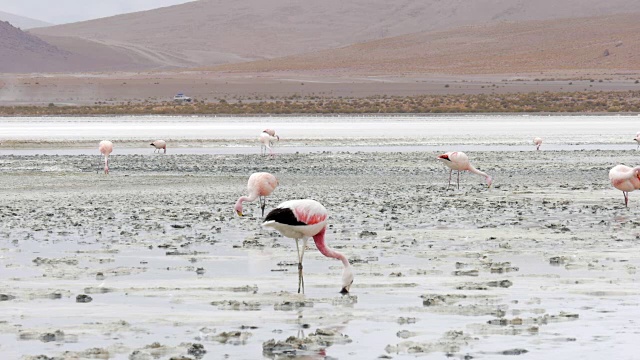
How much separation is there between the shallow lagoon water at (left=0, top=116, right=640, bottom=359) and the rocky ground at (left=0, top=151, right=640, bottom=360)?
3 centimetres

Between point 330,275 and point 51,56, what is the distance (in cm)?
17281

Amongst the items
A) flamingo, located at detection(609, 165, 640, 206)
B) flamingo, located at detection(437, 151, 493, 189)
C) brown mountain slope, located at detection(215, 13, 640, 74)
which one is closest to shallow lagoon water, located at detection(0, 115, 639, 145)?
flamingo, located at detection(437, 151, 493, 189)

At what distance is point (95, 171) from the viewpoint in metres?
27.0

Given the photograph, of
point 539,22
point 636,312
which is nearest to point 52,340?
point 636,312

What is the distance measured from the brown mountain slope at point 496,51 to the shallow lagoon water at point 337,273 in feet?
356

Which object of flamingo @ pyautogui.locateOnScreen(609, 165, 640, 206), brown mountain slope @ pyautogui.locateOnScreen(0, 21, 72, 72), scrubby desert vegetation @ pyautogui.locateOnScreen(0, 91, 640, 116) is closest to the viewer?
flamingo @ pyautogui.locateOnScreen(609, 165, 640, 206)

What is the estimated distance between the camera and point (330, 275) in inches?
449

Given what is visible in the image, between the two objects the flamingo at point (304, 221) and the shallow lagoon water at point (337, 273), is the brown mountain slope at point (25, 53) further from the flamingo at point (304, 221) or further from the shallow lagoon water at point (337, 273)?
the flamingo at point (304, 221)

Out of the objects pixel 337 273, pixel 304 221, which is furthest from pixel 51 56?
pixel 304 221

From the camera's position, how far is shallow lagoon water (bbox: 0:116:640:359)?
330 inches

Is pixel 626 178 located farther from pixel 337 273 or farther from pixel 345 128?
pixel 345 128

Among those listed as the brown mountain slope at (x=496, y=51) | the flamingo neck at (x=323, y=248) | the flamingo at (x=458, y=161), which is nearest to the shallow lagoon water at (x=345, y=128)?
the flamingo at (x=458, y=161)

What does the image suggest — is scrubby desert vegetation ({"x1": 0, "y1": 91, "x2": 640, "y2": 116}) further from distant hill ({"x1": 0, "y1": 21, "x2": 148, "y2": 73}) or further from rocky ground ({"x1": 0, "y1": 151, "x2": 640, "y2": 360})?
distant hill ({"x1": 0, "y1": 21, "x2": 148, "y2": 73})

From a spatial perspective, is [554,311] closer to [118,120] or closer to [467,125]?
[467,125]
